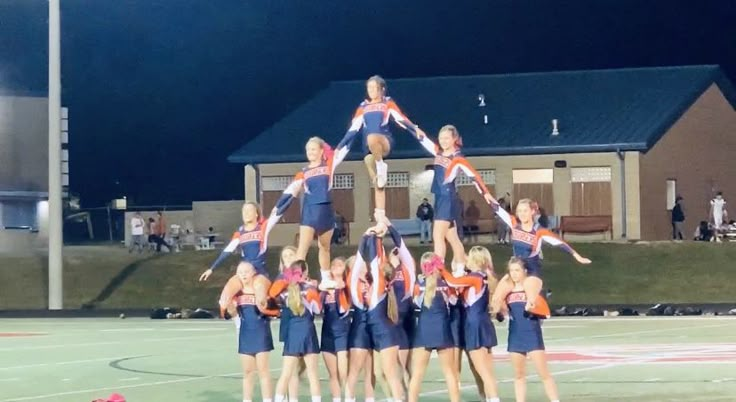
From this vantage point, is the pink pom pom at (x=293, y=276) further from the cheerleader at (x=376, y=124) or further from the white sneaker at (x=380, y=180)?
the cheerleader at (x=376, y=124)

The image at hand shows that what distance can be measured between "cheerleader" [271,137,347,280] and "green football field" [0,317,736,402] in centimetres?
189

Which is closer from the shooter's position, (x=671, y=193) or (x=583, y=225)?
(x=583, y=225)

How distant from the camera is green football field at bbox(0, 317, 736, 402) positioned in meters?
17.2

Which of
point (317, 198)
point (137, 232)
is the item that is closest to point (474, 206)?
point (137, 232)

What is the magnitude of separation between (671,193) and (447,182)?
34.9m

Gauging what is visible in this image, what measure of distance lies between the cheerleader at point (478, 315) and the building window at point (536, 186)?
114 feet

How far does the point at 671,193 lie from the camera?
167 ft

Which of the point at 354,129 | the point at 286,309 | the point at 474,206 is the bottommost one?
the point at 286,309

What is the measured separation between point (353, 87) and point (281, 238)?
8.98 m

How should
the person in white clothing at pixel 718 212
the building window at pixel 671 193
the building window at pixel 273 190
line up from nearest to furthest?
the person in white clothing at pixel 718 212
the building window at pixel 671 193
the building window at pixel 273 190

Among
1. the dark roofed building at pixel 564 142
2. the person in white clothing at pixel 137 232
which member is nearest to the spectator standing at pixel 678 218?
the dark roofed building at pixel 564 142

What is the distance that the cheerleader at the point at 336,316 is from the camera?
49.8 ft

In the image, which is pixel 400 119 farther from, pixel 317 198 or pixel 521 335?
pixel 521 335

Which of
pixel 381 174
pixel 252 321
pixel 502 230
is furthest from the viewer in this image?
pixel 502 230
